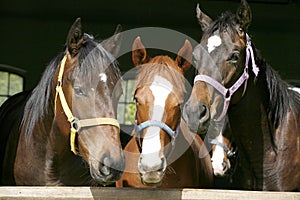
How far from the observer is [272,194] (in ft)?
6.95

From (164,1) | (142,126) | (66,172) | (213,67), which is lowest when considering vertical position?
(66,172)

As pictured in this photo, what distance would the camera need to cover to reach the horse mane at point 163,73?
2459 mm

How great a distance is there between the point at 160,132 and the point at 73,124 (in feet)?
1.14

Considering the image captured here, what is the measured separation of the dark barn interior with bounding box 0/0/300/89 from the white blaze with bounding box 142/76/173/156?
4189mm

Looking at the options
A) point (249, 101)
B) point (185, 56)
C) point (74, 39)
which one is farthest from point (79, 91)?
point (249, 101)

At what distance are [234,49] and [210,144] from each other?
621mm

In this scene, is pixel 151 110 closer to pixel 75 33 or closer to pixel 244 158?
pixel 75 33

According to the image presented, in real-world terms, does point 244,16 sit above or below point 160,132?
above

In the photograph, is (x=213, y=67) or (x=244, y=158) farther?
(x=244, y=158)

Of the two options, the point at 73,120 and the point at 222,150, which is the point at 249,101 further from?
the point at 73,120

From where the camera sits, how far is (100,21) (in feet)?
22.3

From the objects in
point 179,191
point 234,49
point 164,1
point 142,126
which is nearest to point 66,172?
point 142,126

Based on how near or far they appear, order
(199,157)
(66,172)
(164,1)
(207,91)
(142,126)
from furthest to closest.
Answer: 1. (164,1)
2. (199,157)
3. (66,172)
4. (207,91)
5. (142,126)

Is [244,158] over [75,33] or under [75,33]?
under
